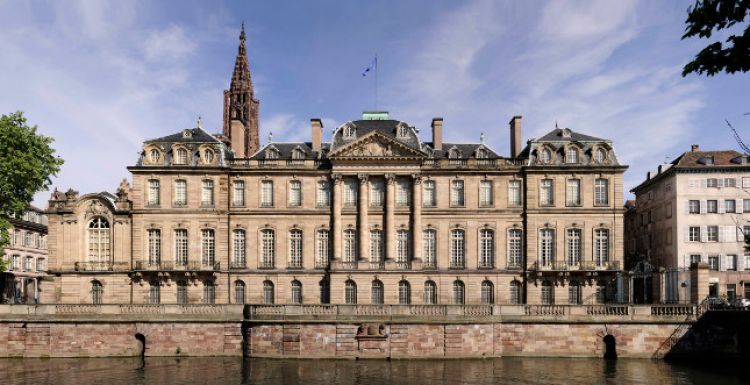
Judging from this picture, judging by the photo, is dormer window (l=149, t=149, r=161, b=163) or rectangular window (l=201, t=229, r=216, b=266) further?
dormer window (l=149, t=149, r=161, b=163)

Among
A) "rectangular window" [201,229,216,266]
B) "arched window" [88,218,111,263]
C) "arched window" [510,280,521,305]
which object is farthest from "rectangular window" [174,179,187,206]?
"arched window" [510,280,521,305]

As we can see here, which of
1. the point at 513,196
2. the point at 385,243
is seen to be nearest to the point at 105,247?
the point at 385,243

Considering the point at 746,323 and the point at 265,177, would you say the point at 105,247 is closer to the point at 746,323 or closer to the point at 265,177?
the point at 265,177

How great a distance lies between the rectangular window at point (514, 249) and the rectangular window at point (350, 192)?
11.8 m

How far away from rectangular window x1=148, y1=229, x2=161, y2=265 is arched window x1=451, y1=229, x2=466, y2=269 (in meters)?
21.7

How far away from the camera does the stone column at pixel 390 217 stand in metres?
40.4

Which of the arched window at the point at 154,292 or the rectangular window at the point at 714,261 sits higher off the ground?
the rectangular window at the point at 714,261

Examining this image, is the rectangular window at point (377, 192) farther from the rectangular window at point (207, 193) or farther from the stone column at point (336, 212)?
the rectangular window at point (207, 193)

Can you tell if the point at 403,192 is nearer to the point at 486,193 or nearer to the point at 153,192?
the point at 486,193

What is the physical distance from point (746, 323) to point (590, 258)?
11.1 m

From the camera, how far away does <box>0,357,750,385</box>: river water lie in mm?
25703

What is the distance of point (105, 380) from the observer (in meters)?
25.8

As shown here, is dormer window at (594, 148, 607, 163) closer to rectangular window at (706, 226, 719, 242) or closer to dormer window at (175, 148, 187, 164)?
rectangular window at (706, 226, 719, 242)

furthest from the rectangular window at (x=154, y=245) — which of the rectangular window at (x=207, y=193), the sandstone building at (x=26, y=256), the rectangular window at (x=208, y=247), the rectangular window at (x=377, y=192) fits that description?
the sandstone building at (x=26, y=256)
